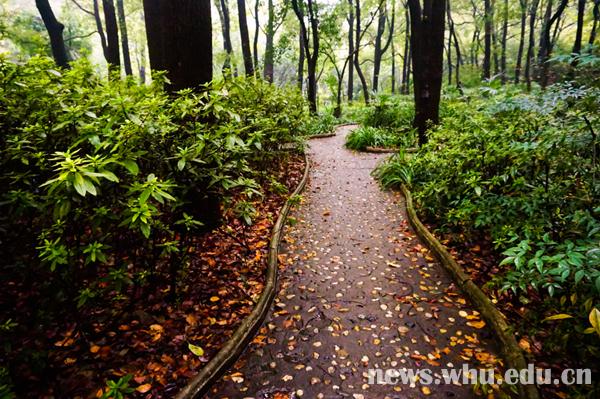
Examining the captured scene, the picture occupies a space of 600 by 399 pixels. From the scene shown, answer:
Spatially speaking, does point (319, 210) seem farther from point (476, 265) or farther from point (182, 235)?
point (182, 235)

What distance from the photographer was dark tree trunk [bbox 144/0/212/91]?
12.9 feet

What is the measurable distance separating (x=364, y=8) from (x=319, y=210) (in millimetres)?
20080

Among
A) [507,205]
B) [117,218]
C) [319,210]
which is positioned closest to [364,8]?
[319,210]

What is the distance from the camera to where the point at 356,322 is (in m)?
3.43

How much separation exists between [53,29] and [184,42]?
941 cm

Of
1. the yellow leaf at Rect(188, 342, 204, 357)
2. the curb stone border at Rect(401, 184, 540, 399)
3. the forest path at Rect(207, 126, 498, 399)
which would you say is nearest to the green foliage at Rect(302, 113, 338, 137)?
the forest path at Rect(207, 126, 498, 399)

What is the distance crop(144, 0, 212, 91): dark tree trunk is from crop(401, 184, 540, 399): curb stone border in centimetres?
397

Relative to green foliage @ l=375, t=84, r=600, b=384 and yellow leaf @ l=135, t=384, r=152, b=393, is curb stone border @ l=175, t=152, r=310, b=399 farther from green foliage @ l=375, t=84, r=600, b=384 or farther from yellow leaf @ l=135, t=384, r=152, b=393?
green foliage @ l=375, t=84, r=600, b=384

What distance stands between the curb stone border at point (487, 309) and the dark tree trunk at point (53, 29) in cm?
1176

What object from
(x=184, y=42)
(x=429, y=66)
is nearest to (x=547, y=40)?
(x=429, y=66)

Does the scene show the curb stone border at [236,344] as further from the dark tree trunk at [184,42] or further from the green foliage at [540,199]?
the dark tree trunk at [184,42]

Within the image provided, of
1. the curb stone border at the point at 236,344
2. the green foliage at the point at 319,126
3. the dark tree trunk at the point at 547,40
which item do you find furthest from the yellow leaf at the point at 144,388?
the dark tree trunk at the point at 547,40

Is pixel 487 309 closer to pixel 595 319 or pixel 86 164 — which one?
pixel 595 319

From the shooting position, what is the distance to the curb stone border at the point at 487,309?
8.43 feet
